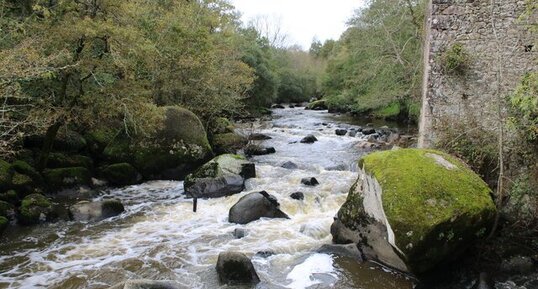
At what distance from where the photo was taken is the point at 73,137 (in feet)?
48.1

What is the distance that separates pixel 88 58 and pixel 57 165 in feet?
13.1

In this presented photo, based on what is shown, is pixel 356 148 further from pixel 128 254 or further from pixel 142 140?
pixel 128 254

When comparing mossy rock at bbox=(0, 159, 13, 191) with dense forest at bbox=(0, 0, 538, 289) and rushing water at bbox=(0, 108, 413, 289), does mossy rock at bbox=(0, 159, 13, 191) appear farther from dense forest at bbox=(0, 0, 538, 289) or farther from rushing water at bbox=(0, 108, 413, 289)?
rushing water at bbox=(0, 108, 413, 289)

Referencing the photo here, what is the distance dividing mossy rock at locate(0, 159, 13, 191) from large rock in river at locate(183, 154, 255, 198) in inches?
192

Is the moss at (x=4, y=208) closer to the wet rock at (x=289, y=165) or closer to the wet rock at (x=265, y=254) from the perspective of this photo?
the wet rock at (x=265, y=254)

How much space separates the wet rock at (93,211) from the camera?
1095cm

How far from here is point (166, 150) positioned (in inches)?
607

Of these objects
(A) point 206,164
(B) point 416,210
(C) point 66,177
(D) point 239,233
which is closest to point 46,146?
(C) point 66,177

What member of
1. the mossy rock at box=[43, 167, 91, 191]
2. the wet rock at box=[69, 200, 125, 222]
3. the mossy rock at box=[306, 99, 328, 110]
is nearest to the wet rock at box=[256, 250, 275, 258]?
the wet rock at box=[69, 200, 125, 222]

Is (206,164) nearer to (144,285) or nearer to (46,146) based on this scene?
(46,146)

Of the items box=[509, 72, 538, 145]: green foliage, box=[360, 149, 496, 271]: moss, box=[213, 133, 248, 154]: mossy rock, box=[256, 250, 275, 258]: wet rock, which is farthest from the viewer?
box=[213, 133, 248, 154]: mossy rock

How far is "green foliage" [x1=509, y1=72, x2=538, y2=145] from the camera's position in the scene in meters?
7.32

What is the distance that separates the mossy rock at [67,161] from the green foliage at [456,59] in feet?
37.5

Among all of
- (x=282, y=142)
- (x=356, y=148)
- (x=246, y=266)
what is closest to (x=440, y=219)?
(x=246, y=266)
